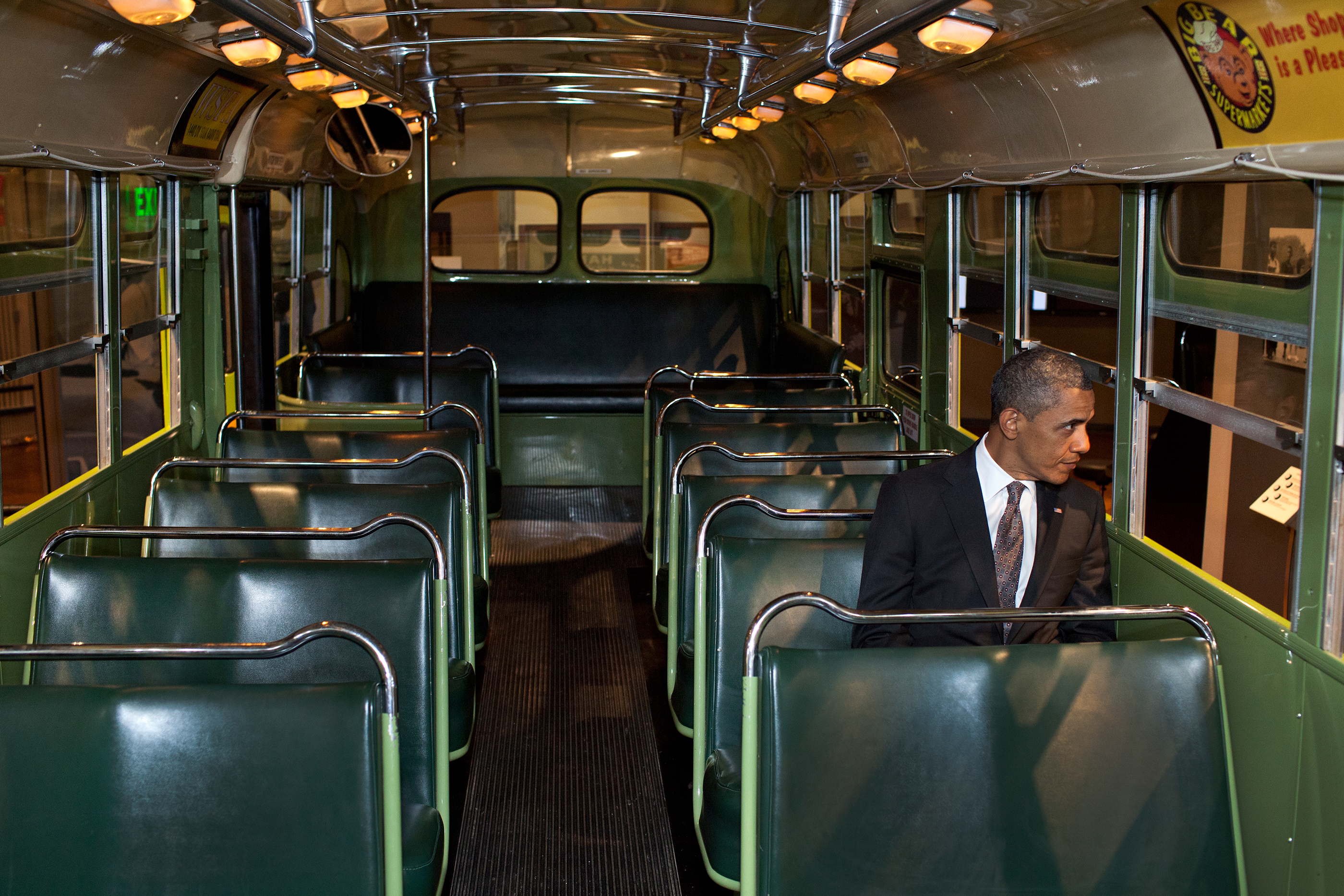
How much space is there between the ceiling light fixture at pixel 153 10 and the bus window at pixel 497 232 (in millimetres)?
6233

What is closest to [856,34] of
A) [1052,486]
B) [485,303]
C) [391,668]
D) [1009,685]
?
[1052,486]

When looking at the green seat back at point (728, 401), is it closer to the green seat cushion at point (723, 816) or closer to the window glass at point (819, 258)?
the window glass at point (819, 258)

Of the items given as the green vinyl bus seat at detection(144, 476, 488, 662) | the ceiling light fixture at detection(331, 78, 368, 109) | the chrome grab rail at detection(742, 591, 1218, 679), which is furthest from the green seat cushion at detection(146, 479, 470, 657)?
the ceiling light fixture at detection(331, 78, 368, 109)

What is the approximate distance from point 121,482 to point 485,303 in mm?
4650

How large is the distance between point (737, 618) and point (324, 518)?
4.96 ft

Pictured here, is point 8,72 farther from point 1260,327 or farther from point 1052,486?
point 1260,327

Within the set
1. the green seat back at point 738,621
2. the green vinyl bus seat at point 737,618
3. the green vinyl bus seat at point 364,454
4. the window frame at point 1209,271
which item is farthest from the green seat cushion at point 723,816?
the green vinyl bus seat at point 364,454

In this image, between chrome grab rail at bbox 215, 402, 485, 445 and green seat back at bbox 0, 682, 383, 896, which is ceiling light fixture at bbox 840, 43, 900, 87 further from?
green seat back at bbox 0, 682, 383, 896

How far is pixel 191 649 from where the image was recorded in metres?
2.26

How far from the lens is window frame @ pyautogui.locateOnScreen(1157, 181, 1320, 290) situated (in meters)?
2.65

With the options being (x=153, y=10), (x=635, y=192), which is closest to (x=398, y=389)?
(x=635, y=192)

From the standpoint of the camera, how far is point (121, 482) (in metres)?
4.73

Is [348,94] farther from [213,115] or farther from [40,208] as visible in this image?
[40,208]

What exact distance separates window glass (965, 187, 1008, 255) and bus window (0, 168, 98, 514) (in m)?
3.34
